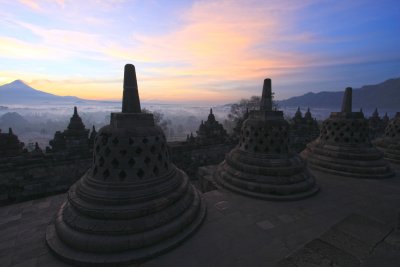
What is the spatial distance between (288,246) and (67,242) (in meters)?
4.83

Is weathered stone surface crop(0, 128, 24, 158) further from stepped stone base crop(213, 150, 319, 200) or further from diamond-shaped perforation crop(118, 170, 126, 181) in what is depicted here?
stepped stone base crop(213, 150, 319, 200)

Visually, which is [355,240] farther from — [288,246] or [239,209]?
[239,209]

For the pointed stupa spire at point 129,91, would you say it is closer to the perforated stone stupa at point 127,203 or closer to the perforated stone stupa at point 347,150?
the perforated stone stupa at point 127,203

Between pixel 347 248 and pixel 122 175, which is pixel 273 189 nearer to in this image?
pixel 347 248

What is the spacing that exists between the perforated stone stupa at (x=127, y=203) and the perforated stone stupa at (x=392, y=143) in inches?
498

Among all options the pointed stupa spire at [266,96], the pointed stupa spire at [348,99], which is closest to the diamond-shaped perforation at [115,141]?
the pointed stupa spire at [266,96]

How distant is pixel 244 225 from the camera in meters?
5.35

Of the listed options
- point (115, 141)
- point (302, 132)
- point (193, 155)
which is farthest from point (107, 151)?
point (302, 132)

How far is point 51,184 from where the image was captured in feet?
28.6

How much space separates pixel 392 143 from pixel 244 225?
12548mm

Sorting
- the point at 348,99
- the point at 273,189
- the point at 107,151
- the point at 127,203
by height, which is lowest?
the point at 273,189

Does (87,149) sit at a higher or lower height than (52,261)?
higher

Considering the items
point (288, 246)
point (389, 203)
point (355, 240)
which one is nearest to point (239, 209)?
point (288, 246)

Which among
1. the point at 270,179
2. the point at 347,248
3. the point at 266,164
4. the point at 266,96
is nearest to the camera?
the point at 347,248
